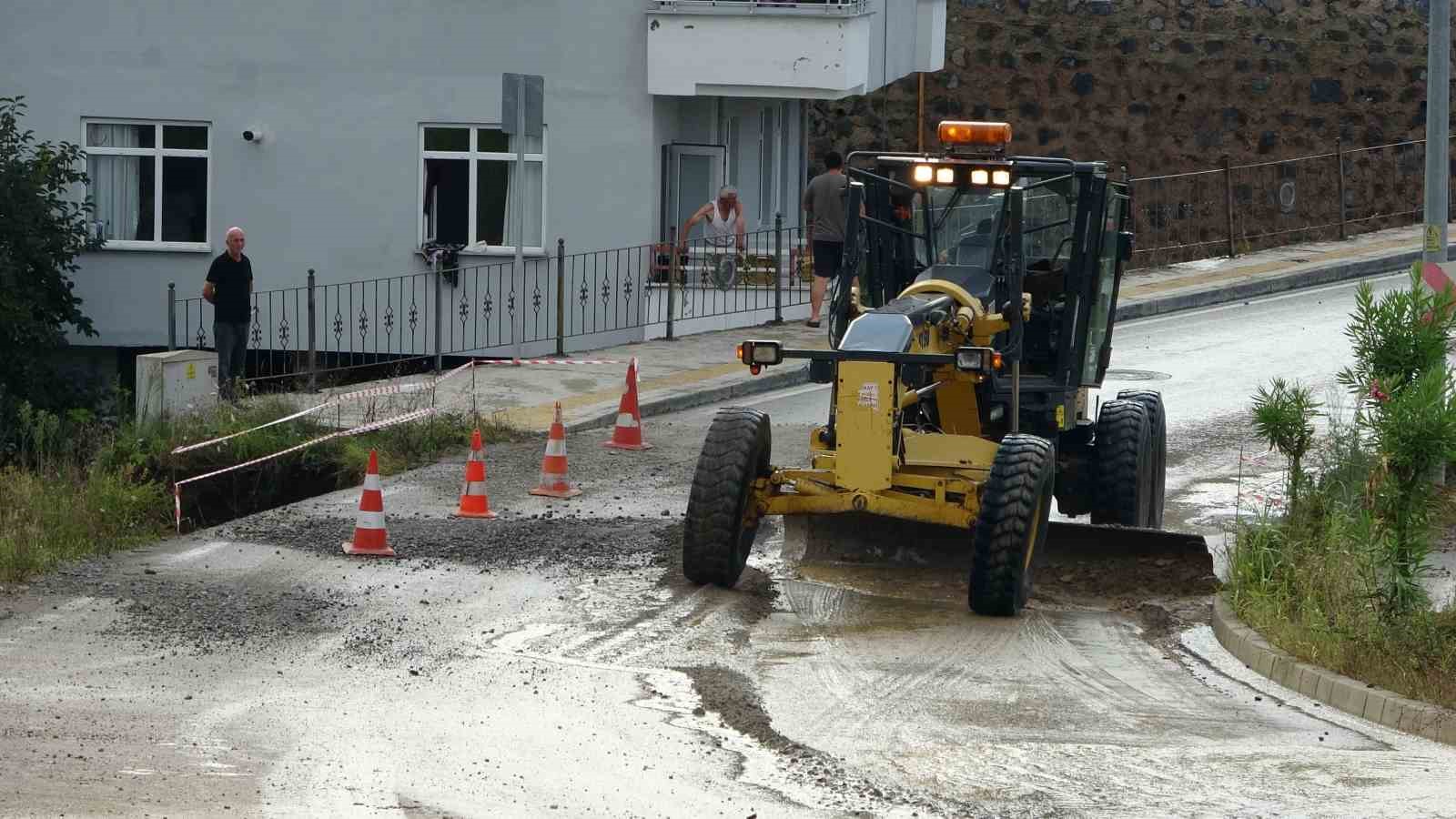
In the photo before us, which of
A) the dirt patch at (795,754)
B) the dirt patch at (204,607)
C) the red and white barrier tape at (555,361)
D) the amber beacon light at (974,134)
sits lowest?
the dirt patch at (795,754)

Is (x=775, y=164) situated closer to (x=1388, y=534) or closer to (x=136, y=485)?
(x=136, y=485)

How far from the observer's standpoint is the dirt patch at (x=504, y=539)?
41.4 feet

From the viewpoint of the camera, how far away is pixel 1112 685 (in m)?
9.95

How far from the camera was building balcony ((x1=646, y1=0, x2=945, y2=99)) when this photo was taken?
24141 mm

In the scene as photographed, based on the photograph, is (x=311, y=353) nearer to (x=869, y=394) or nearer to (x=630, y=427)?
(x=630, y=427)

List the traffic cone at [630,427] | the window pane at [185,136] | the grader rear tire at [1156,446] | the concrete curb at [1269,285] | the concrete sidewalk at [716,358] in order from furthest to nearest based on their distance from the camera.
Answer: the concrete curb at [1269,285]
the window pane at [185,136]
the concrete sidewalk at [716,358]
the traffic cone at [630,427]
the grader rear tire at [1156,446]

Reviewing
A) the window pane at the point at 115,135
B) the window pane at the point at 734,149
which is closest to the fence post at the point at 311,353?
the window pane at the point at 115,135

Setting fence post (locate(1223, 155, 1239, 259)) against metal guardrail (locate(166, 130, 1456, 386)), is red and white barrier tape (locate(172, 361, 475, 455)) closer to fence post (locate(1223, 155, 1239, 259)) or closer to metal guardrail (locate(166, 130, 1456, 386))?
metal guardrail (locate(166, 130, 1456, 386))

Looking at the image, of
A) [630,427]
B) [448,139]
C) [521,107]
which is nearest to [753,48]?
[448,139]

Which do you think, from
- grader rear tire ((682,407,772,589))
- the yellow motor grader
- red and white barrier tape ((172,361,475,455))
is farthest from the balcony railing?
grader rear tire ((682,407,772,589))

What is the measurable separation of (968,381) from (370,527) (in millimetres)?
3691

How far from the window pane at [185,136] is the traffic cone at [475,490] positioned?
11.9m

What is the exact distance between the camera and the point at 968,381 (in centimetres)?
1223

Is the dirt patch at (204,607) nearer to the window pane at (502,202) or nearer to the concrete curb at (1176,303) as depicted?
the concrete curb at (1176,303)
